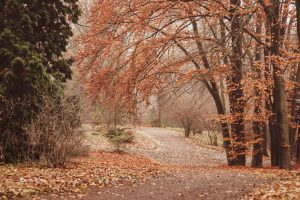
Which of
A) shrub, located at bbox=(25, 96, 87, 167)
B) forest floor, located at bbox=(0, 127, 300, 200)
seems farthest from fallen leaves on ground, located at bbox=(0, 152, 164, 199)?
shrub, located at bbox=(25, 96, 87, 167)

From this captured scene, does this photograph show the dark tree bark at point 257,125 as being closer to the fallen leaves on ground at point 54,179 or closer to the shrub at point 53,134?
the fallen leaves on ground at point 54,179

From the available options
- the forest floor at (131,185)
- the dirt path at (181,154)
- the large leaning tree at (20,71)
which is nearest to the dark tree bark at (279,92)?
the forest floor at (131,185)

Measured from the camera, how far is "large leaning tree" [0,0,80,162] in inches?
459

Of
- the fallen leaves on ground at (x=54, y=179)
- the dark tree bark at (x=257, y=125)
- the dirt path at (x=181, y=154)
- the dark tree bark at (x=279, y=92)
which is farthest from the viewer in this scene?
the dirt path at (x=181, y=154)

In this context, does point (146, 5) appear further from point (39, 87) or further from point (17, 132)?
point (17, 132)

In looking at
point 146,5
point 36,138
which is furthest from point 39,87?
point 146,5

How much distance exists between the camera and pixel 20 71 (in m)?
11.8

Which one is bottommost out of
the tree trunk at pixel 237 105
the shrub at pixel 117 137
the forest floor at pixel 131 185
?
the forest floor at pixel 131 185

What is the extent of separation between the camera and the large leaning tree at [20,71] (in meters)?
11.7

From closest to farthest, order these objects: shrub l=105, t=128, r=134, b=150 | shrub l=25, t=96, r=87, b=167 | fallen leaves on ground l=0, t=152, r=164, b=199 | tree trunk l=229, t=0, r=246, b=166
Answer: fallen leaves on ground l=0, t=152, r=164, b=199 → shrub l=25, t=96, r=87, b=167 → tree trunk l=229, t=0, r=246, b=166 → shrub l=105, t=128, r=134, b=150

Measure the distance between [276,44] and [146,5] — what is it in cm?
499

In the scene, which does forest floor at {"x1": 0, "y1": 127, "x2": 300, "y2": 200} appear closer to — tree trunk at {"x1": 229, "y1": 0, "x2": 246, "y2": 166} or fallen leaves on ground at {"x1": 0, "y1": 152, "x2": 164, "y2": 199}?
fallen leaves on ground at {"x1": 0, "y1": 152, "x2": 164, "y2": 199}

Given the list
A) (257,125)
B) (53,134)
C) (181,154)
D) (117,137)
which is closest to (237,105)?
(257,125)

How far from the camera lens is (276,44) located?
13.7 m
